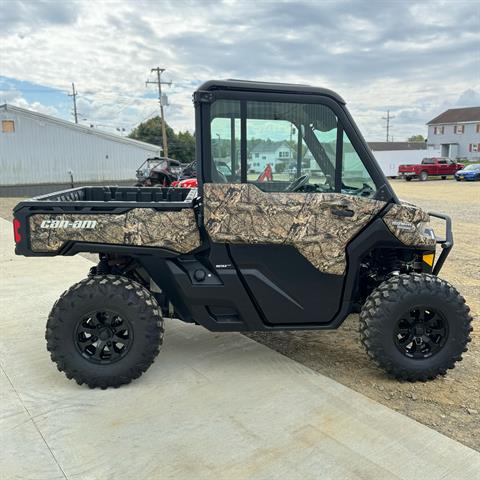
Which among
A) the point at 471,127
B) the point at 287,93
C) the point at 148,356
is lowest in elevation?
the point at 148,356

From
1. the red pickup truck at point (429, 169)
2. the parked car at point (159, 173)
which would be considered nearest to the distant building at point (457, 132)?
the red pickup truck at point (429, 169)

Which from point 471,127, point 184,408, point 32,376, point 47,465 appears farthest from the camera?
point 471,127

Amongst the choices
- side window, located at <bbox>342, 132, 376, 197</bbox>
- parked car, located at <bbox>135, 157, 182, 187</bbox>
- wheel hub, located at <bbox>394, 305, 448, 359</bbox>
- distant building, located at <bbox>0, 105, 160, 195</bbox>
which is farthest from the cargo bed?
distant building, located at <bbox>0, 105, 160, 195</bbox>

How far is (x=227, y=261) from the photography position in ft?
12.2

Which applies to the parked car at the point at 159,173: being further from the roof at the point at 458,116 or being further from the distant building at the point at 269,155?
the roof at the point at 458,116

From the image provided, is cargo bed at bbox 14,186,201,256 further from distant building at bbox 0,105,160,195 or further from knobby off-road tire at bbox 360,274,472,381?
distant building at bbox 0,105,160,195

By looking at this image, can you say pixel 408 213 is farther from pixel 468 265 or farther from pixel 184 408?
pixel 468 265

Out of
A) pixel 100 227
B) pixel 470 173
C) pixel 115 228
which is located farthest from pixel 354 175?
pixel 470 173

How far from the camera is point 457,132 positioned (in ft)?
202

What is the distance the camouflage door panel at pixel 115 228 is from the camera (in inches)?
141

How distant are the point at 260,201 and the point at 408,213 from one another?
1.13 metres

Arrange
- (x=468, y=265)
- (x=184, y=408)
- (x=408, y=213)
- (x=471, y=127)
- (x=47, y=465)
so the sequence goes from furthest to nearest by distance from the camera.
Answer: (x=471, y=127) < (x=468, y=265) < (x=408, y=213) < (x=184, y=408) < (x=47, y=465)

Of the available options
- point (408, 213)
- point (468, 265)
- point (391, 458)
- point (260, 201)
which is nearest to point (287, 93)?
point (260, 201)

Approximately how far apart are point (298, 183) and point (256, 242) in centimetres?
55
